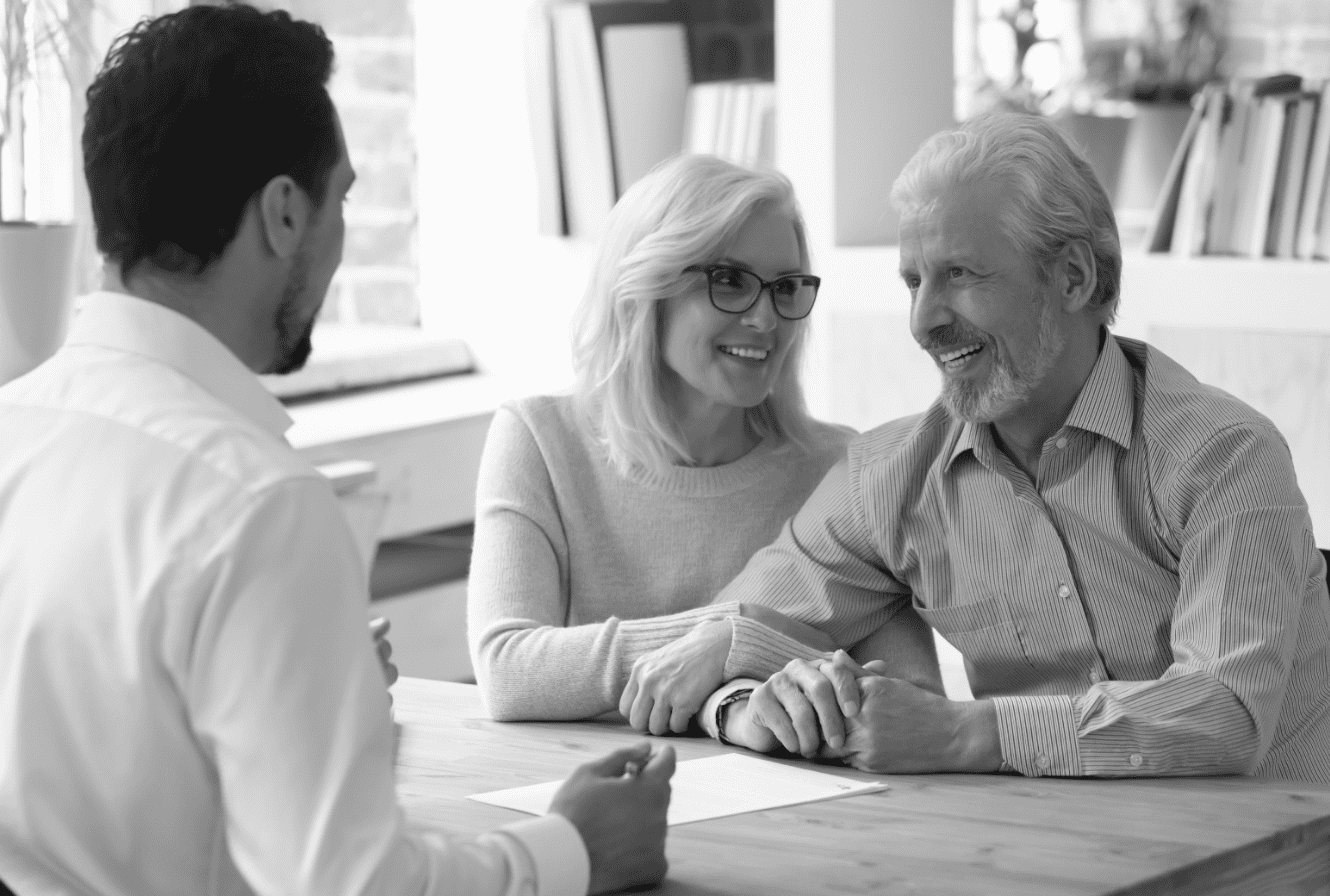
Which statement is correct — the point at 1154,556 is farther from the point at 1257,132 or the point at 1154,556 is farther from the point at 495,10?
the point at 495,10

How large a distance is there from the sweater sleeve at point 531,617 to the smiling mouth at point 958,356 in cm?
40

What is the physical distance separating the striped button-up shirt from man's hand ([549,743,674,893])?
554mm

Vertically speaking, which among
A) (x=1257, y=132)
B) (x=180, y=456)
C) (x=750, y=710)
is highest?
(x=180, y=456)

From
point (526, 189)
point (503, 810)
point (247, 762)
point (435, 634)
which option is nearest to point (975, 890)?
point (503, 810)

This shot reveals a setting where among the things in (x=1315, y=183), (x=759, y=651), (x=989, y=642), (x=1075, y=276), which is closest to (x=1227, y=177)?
(x=1315, y=183)

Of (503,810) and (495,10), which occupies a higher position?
(495,10)

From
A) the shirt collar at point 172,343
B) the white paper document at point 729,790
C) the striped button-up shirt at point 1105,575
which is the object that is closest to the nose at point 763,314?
the striped button-up shirt at point 1105,575

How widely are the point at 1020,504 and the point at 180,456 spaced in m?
1.25

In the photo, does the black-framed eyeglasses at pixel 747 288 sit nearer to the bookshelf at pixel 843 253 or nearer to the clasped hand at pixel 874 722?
the clasped hand at pixel 874 722

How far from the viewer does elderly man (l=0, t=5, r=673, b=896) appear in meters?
1.16

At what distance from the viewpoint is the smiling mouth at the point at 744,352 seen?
2.45 metres

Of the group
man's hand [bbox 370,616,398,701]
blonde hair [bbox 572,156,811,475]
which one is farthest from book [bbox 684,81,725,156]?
man's hand [bbox 370,616,398,701]

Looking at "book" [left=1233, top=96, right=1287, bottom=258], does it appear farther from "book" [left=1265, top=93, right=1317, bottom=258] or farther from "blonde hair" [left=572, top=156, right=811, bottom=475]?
"blonde hair" [left=572, top=156, right=811, bottom=475]

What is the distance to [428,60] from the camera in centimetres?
430
